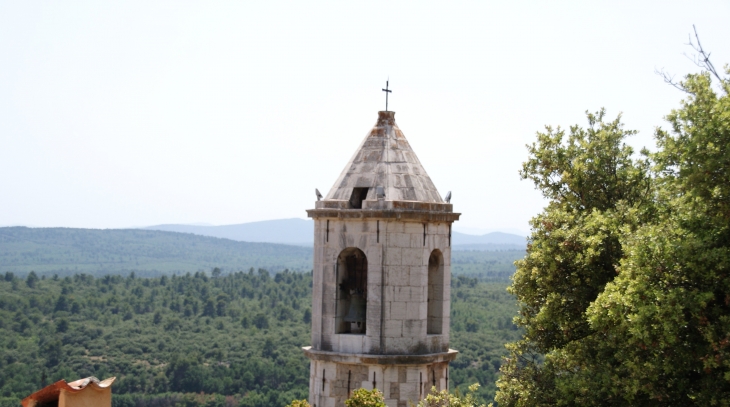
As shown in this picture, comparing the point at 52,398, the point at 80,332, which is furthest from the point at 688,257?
the point at 80,332

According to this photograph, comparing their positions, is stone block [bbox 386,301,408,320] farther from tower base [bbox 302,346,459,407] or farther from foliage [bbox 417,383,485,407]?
foliage [bbox 417,383,485,407]

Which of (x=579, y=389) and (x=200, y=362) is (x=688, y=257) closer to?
→ (x=579, y=389)

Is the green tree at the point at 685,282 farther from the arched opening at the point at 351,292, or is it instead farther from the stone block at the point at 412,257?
the arched opening at the point at 351,292

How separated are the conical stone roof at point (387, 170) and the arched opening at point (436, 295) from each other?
1033mm

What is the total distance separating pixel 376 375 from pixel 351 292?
1.55 metres

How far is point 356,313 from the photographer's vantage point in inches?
732

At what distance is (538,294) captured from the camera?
1805 centimetres

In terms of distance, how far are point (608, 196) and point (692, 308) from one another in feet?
15.4

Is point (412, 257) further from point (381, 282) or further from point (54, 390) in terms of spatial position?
point (54, 390)

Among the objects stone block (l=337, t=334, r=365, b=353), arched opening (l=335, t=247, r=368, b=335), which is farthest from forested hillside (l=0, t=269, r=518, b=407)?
stone block (l=337, t=334, r=365, b=353)

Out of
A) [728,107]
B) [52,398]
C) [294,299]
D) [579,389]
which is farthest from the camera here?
[294,299]

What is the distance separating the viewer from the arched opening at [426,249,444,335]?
18.7m

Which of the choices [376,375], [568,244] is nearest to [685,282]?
[568,244]

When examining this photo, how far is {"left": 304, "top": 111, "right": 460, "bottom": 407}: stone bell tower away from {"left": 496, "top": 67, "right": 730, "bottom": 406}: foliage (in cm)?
142
